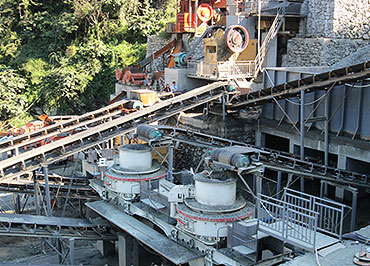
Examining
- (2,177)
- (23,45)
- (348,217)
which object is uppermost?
(23,45)

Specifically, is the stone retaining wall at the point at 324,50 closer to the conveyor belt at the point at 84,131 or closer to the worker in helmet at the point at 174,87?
the conveyor belt at the point at 84,131

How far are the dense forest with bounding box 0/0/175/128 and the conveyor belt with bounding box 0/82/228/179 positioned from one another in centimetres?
1827

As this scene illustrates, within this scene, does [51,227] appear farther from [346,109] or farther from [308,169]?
[346,109]

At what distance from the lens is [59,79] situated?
40562 millimetres

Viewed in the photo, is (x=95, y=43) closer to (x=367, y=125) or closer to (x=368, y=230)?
(x=367, y=125)

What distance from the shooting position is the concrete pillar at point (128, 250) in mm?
16969

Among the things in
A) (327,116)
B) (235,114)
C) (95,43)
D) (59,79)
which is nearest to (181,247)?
(327,116)

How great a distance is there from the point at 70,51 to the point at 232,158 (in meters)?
33.0

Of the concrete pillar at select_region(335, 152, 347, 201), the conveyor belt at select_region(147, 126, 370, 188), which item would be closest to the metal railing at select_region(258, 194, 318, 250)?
the conveyor belt at select_region(147, 126, 370, 188)

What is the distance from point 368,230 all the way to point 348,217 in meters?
7.09

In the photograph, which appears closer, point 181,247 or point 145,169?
point 181,247

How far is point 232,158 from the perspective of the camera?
45.5 feet

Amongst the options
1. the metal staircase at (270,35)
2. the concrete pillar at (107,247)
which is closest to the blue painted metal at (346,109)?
the metal staircase at (270,35)

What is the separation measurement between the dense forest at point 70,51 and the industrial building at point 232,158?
8.13m
